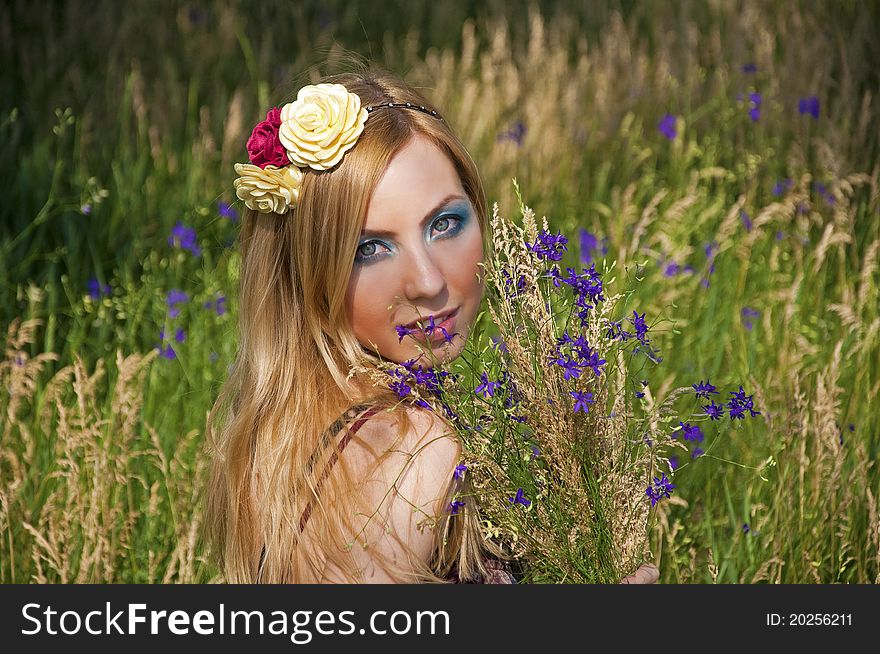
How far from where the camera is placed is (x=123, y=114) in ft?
15.3

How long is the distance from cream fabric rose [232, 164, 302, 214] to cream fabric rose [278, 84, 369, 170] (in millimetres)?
35

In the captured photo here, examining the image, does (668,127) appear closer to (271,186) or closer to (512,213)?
(512,213)

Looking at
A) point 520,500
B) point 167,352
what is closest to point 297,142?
point 520,500

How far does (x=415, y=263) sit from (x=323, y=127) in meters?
0.32

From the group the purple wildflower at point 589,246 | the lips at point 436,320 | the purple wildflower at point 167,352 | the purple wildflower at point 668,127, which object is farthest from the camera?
the purple wildflower at point 668,127

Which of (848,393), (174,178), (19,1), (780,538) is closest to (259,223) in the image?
(780,538)

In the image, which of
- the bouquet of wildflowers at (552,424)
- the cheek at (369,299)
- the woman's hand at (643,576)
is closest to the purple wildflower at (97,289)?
the cheek at (369,299)

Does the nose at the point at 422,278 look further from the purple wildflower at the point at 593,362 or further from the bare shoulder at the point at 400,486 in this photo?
the purple wildflower at the point at 593,362

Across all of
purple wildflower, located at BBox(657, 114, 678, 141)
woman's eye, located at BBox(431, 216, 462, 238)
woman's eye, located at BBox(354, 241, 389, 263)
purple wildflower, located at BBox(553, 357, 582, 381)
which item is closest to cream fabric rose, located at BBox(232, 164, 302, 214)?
woman's eye, located at BBox(354, 241, 389, 263)

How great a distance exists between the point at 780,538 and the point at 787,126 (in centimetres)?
224

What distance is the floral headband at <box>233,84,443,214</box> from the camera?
7.23ft

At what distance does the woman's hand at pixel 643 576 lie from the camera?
2.10m

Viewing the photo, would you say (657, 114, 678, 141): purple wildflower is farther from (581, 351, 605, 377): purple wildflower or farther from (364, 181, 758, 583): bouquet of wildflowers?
(581, 351, 605, 377): purple wildflower

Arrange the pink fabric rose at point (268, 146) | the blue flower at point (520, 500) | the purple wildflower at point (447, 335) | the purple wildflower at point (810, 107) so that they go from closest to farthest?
the blue flower at point (520, 500) < the purple wildflower at point (447, 335) < the pink fabric rose at point (268, 146) < the purple wildflower at point (810, 107)
